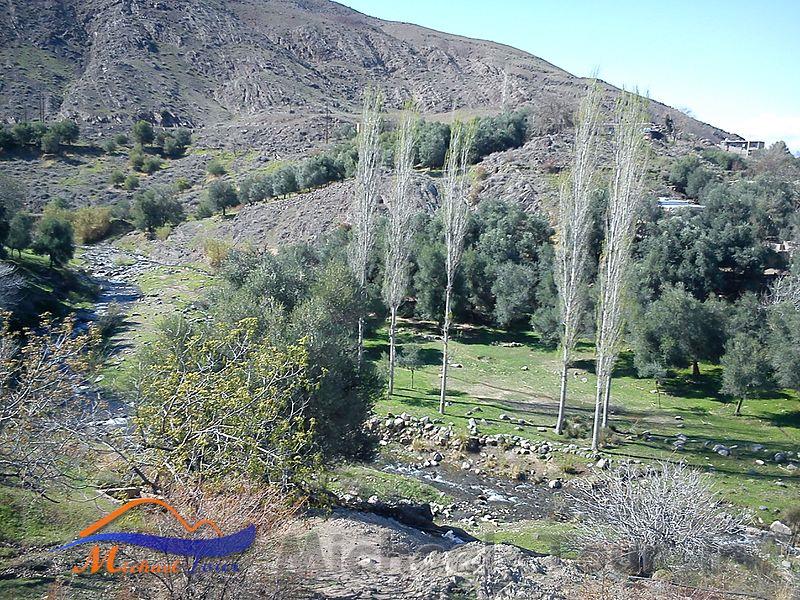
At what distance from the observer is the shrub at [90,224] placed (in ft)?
169

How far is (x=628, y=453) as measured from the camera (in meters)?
17.2

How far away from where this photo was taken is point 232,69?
89.8 m

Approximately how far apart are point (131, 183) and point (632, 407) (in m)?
57.6

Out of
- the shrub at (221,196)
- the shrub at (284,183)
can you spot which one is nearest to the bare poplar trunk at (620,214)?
the shrub at (284,183)

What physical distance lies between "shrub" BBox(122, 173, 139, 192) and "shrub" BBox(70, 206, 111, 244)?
8371 millimetres

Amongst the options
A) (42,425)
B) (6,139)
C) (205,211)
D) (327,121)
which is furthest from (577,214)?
(6,139)

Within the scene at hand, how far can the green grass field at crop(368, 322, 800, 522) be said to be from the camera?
16.1 m

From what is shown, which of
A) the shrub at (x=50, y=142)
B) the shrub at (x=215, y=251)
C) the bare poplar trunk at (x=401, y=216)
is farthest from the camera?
the shrub at (x=50, y=142)

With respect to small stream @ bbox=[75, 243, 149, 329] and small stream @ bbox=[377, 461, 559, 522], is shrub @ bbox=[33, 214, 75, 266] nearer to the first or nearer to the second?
small stream @ bbox=[75, 243, 149, 329]

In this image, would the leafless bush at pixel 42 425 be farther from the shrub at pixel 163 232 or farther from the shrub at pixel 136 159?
the shrub at pixel 136 159

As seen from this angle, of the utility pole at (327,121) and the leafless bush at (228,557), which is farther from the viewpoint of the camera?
the utility pole at (327,121)

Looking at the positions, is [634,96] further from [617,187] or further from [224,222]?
[224,222]

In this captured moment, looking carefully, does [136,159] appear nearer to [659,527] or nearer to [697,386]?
[697,386]

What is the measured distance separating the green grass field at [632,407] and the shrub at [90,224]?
3643cm
